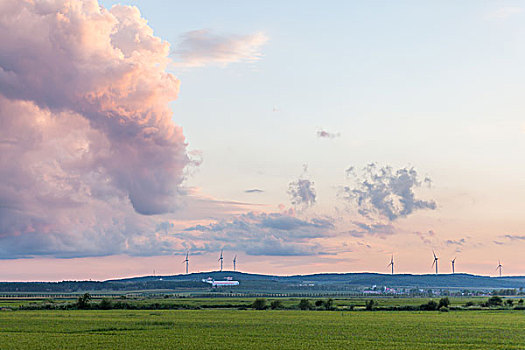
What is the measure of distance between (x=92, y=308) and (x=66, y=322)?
214 feet

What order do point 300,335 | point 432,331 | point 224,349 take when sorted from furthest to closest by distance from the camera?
point 432,331, point 300,335, point 224,349

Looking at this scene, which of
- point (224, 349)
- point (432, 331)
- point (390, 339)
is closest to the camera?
point (224, 349)

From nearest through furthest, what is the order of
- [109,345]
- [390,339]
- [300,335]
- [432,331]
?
1. [109,345]
2. [390,339]
3. [300,335]
4. [432,331]

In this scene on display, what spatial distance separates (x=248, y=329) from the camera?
8894 centimetres

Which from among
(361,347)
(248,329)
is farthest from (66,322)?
(361,347)

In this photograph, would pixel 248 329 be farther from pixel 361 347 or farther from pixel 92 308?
pixel 92 308

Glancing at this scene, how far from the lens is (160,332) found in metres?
84.1

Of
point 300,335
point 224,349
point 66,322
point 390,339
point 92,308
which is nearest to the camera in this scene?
point 224,349

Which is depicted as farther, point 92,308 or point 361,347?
point 92,308

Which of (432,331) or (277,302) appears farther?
(277,302)

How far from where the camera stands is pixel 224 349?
63562 millimetres

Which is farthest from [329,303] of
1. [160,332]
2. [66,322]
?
[160,332]

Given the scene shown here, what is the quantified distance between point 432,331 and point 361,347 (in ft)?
79.0

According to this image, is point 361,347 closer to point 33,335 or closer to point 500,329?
point 500,329
